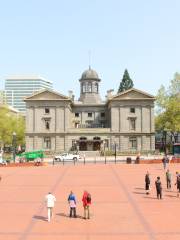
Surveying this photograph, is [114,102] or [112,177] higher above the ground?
[114,102]

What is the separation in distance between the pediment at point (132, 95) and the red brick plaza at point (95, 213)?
166 feet

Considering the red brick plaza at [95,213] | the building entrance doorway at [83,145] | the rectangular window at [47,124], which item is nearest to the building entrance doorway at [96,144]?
the building entrance doorway at [83,145]

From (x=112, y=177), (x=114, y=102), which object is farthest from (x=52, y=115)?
(x=112, y=177)

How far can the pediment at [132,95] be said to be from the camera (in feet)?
270

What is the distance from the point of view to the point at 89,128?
85.0 m

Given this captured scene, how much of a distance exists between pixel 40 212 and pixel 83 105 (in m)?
71.1

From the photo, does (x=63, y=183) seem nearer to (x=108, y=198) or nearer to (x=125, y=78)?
(x=108, y=198)

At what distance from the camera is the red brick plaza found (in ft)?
53.4

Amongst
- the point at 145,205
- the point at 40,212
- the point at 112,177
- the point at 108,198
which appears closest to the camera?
the point at 40,212

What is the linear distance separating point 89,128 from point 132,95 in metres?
11.4

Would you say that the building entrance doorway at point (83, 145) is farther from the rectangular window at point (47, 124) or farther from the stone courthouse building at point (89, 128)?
the rectangular window at point (47, 124)

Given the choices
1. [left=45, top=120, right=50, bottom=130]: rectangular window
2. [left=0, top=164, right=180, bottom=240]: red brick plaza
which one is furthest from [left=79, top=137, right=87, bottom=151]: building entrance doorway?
[left=0, top=164, right=180, bottom=240]: red brick plaza

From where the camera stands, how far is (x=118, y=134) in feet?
273

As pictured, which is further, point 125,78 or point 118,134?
point 125,78
